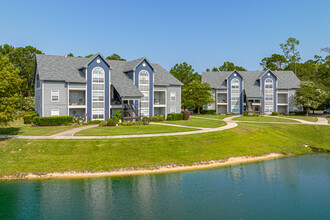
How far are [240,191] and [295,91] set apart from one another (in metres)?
56.2

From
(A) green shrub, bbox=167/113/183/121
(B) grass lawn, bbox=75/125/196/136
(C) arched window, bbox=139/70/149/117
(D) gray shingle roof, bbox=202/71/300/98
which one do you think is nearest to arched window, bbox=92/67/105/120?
(C) arched window, bbox=139/70/149/117

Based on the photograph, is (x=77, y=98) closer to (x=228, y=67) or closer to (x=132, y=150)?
(x=132, y=150)

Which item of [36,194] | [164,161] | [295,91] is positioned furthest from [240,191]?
[295,91]

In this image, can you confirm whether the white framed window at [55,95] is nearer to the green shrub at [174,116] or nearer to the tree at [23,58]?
A: the green shrub at [174,116]

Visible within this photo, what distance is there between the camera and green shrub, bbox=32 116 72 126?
38.4m

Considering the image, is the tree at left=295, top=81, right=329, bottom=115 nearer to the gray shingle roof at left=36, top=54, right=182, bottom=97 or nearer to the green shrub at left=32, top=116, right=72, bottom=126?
the gray shingle roof at left=36, top=54, right=182, bottom=97

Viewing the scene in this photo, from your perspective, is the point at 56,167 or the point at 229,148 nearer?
the point at 56,167

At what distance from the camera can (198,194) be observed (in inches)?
776

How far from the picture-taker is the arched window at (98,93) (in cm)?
Result: 4503

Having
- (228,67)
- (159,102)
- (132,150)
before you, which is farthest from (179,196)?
(228,67)

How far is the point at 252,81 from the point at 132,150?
Answer: 51.1 m

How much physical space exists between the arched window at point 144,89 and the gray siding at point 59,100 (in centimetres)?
1297

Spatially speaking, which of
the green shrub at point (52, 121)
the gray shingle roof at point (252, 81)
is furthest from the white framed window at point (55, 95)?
the gray shingle roof at point (252, 81)

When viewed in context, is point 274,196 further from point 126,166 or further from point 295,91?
point 295,91
